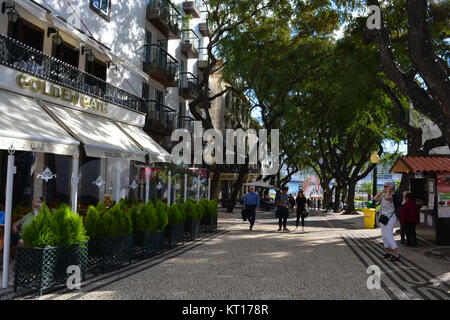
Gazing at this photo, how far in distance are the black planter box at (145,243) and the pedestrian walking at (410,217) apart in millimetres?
7508

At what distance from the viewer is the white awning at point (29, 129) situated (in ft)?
27.5

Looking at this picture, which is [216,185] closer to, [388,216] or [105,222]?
[388,216]

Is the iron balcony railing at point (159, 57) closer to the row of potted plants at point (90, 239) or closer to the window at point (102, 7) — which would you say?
the window at point (102, 7)

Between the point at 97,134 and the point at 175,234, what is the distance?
14.5 ft

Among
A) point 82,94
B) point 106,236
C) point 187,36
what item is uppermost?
point 187,36

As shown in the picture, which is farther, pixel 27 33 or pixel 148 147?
pixel 148 147

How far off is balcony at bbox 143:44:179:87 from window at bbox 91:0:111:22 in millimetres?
4006

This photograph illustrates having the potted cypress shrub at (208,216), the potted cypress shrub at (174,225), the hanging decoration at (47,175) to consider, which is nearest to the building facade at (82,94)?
the hanging decoration at (47,175)

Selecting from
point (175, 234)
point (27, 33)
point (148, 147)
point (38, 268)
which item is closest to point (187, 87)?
point (148, 147)

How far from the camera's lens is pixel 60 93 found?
1395 centimetres

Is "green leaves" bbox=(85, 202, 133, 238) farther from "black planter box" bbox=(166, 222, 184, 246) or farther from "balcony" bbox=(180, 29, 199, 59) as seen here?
"balcony" bbox=(180, 29, 199, 59)
